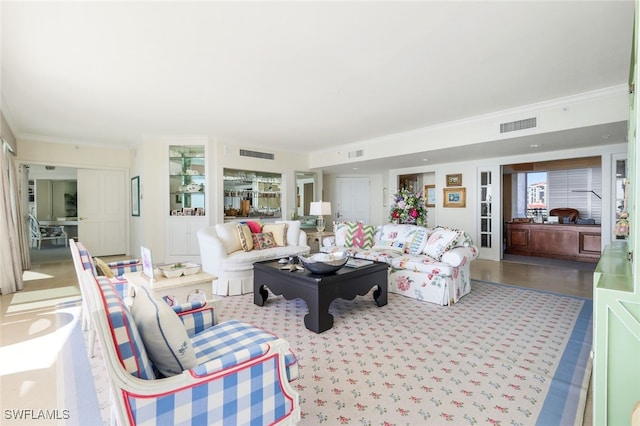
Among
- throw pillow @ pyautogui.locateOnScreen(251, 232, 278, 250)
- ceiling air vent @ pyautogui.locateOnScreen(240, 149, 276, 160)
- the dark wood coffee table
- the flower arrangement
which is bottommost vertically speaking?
the dark wood coffee table

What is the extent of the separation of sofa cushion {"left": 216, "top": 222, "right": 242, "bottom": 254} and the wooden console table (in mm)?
6718

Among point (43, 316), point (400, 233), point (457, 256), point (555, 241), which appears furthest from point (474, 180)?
point (43, 316)

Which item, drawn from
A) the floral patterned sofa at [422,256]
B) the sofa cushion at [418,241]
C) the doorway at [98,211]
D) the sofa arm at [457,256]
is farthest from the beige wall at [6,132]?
the sofa arm at [457,256]

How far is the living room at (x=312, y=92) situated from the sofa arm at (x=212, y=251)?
1804 mm

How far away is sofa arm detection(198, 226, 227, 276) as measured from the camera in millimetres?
4059

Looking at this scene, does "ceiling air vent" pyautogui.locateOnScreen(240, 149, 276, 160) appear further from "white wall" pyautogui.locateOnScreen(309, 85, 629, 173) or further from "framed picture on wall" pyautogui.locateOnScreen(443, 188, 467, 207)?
"framed picture on wall" pyautogui.locateOnScreen(443, 188, 467, 207)

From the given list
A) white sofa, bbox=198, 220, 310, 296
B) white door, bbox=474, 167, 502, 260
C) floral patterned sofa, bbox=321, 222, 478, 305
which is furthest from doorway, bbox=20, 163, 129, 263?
white door, bbox=474, 167, 502, 260

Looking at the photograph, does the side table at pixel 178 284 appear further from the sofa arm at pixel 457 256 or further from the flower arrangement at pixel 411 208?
the flower arrangement at pixel 411 208

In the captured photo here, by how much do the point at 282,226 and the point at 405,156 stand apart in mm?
2830

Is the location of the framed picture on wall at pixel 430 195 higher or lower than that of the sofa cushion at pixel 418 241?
higher

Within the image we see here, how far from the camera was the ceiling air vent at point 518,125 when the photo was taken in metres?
4.24

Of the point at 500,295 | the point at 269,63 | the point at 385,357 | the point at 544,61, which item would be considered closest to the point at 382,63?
the point at 269,63

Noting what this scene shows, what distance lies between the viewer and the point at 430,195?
8148 mm

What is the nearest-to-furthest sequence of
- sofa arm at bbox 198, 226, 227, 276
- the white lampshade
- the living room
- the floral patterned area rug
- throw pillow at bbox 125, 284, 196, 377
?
throw pillow at bbox 125, 284, 196, 377
the floral patterned area rug
the living room
sofa arm at bbox 198, 226, 227, 276
the white lampshade
